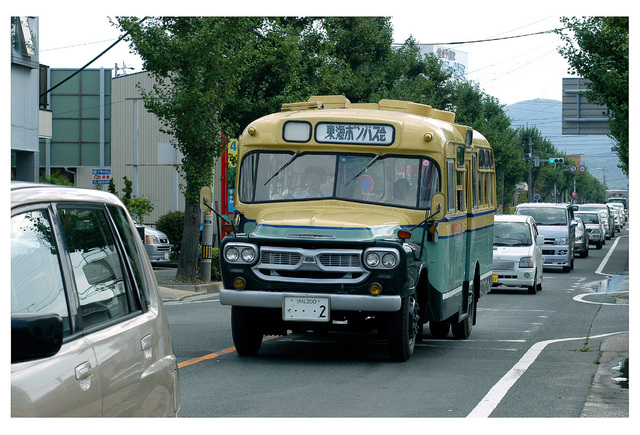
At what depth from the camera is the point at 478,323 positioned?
16203 millimetres

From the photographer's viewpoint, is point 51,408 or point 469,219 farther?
point 469,219

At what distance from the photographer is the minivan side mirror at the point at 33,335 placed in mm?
2848

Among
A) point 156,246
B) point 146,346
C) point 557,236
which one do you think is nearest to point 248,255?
point 146,346

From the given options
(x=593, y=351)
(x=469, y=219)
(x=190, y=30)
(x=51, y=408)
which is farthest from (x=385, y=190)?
(x=190, y=30)

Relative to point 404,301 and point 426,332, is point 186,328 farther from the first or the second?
point 404,301

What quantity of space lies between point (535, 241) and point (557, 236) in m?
7.35

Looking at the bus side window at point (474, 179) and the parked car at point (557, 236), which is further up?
the bus side window at point (474, 179)

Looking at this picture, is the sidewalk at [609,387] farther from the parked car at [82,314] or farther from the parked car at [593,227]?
the parked car at [593,227]

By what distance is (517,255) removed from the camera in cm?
2328

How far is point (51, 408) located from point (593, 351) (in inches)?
409

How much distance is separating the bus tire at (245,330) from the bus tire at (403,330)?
60.7 inches

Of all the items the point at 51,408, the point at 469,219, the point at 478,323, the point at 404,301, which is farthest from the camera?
the point at 478,323

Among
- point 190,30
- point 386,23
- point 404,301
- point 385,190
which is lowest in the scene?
point 404,301

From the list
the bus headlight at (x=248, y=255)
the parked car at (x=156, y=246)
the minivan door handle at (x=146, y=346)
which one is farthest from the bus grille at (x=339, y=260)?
the parked car at (x=156, y=246)
